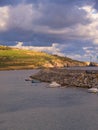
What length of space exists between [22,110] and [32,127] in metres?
14.2

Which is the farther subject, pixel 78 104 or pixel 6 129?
pixel 78 104

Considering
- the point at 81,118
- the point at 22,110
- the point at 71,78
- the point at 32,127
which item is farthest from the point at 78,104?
the point at 71,78

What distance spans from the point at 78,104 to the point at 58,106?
3.85 metres

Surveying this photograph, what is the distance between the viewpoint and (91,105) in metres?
57.3

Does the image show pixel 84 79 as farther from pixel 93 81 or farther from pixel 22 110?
pixel 22 110

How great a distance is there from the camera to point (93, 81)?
94062 mm

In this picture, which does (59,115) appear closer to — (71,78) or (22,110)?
(22,110)

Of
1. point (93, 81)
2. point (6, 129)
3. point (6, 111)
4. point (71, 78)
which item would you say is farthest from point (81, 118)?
point (71, 78)

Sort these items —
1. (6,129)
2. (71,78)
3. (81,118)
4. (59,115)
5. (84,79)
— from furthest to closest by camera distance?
(71,78) < (84,79) < (59,115) < (81,118) < (6,129)

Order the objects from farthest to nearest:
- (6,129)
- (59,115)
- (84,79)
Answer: (84,79)
(59,115)
(6,129)

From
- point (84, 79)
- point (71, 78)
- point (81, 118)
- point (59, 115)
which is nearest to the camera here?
point (81, 118)

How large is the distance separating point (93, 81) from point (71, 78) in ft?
54.4

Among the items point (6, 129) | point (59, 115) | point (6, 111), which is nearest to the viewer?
point (6, 129)

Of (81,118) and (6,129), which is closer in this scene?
(6,129)
